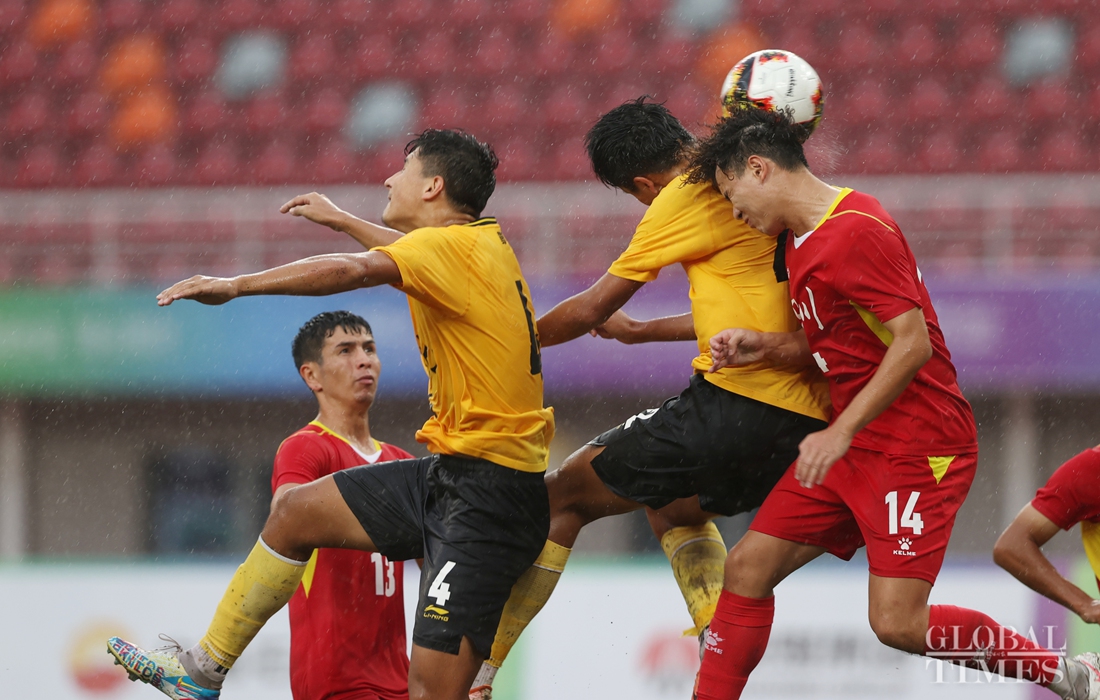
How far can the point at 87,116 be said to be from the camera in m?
13.1

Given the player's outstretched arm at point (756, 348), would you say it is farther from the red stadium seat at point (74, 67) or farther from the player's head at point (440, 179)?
the red stadium seat at point (74, 67)

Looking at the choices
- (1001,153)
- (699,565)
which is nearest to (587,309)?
(699,565)

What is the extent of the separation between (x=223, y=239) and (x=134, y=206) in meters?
0.79

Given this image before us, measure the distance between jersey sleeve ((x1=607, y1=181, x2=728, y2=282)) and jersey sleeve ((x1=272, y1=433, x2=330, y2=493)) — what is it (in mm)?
1471

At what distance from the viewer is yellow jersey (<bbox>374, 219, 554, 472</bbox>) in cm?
375

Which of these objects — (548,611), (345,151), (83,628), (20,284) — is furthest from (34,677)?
(345,151)

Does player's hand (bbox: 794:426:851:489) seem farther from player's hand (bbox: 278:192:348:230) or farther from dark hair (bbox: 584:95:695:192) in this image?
player's hand (bbox: 278:192:348:230)

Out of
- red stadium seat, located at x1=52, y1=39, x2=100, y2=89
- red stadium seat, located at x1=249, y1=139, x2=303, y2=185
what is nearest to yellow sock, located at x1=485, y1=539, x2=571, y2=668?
red stadium seat, located at x1=249, y1=139, x2=303, y2=185

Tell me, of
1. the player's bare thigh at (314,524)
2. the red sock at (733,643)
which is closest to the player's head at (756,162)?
the red sock at (733,643)

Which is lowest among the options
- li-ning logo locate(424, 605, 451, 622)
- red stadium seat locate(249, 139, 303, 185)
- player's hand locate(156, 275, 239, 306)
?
li-ning logo locate(424, 605, 451, 622)

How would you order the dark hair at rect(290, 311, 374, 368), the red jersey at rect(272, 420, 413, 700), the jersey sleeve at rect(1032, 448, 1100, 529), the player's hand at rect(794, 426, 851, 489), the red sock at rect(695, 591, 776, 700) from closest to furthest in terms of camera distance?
1. the player's hand at rect(794, 426, 851, 489)
2. the red sock at rect(695, 591, 776, 700)
3. the jersey sleeve at rect(1032, 448, 1100, 529)
4. the red jersey at rect(272, 420, 413, 700)
5. the dark hair at rect(290, 311, 374, 368)

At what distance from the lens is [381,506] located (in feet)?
12.9

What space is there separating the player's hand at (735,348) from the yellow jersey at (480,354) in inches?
22.3

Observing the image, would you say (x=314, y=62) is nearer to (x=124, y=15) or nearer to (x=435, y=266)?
(x=124, y=15)
